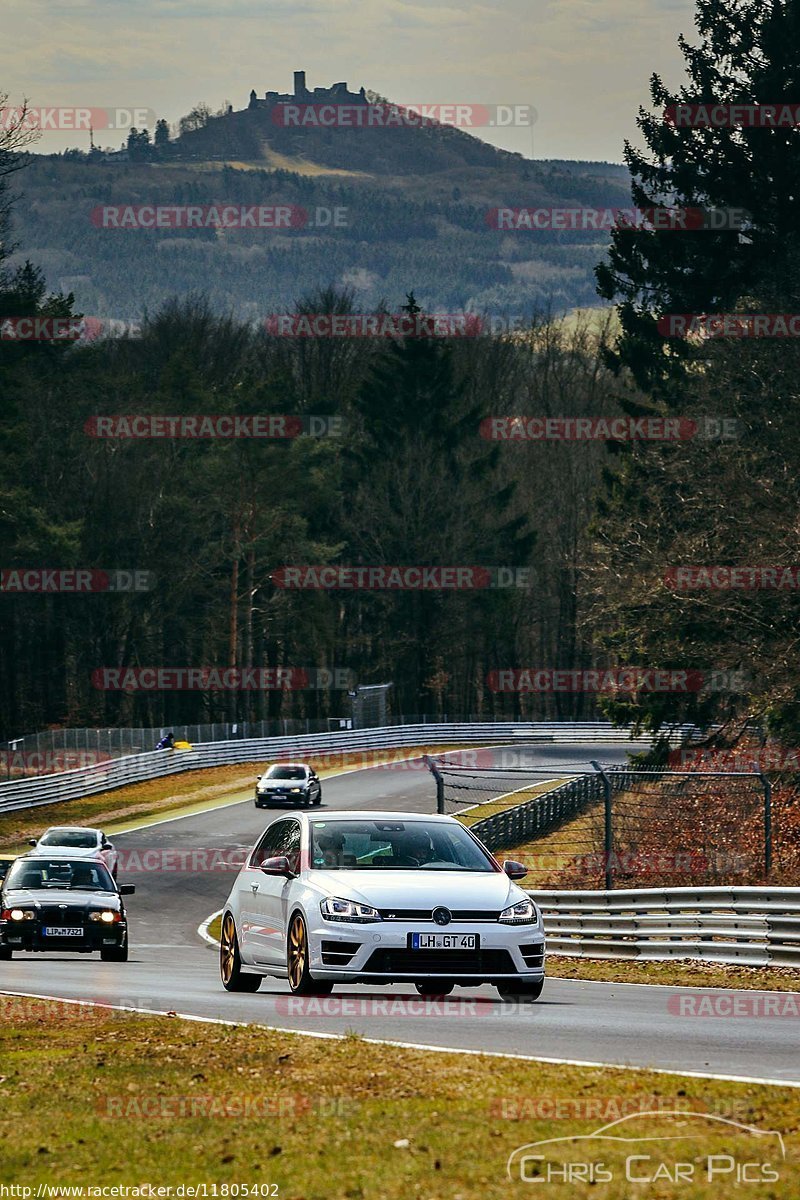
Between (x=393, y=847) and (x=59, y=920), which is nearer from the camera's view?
(x=393, y=847)

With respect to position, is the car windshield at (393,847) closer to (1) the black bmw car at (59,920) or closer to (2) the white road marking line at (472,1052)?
(2) the white road marking line at (472,1052)

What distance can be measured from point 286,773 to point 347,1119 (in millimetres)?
45931

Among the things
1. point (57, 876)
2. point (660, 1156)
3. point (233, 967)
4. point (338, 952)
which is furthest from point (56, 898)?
point (660, 1156)

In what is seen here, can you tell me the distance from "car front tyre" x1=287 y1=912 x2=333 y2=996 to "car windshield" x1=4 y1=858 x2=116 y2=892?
878cm

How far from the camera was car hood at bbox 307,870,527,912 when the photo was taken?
13367mm

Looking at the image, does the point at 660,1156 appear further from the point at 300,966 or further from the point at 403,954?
the point at 300,966

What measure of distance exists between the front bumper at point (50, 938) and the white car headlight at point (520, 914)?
9.26m

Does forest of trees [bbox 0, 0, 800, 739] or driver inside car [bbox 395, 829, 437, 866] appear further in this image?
forest of trees [bbox 0, 0, 800, 739]

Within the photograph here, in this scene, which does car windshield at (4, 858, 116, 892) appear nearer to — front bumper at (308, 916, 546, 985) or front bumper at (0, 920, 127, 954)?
front bumper at (0, 920, 127, 954)

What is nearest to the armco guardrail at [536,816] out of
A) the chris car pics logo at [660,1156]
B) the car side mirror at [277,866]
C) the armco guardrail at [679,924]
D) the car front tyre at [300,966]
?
the armco guardrail at [679,924]

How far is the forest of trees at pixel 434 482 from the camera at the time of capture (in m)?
39.5

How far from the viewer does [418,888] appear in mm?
13469

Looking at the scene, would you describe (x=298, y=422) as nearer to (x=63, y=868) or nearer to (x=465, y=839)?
(x=63, y=868)

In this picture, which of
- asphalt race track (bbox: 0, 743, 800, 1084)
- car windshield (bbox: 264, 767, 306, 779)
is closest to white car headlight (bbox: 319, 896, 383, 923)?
asphalt race track (bbox: 0, 743, 800, 1084)
